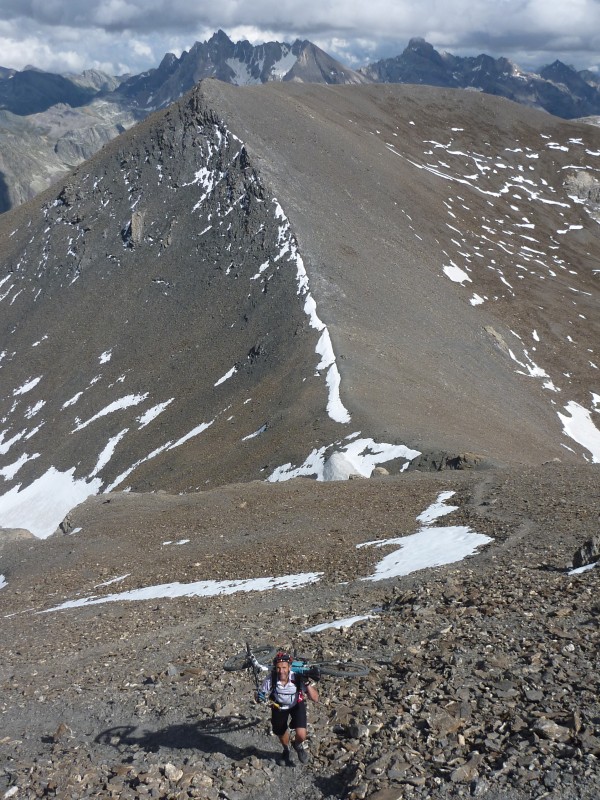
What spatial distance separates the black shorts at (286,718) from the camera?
10.5m

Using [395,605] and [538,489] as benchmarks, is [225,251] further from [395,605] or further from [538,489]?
[395,605]

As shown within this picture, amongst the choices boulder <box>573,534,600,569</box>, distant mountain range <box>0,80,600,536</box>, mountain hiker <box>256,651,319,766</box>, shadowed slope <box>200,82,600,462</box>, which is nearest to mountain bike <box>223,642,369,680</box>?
mountain hiker <box>256,651,319,766</box>

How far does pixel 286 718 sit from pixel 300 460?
3198 centimetres

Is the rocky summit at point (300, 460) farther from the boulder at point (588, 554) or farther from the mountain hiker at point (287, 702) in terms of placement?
the mountain hiker at point (287, 702)

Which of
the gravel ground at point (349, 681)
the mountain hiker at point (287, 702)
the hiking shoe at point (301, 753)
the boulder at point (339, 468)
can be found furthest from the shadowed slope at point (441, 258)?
the hiking shoe at point (301, 753)

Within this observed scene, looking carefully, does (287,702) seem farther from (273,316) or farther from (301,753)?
(273,316)

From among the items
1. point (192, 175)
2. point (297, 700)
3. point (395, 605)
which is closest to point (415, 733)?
point (297, 700)

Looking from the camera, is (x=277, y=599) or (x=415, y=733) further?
(x=277, y=599)

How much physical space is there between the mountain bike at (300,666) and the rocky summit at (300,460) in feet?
1.66

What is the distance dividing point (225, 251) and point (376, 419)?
4527cm

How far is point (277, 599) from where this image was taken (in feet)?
63.1

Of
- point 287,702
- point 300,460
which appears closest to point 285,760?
point 287,702

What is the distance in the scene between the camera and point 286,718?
34.5 feet

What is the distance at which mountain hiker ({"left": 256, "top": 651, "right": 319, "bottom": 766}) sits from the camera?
10.5 m
